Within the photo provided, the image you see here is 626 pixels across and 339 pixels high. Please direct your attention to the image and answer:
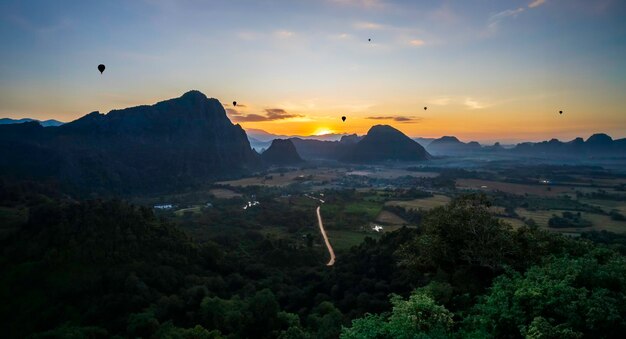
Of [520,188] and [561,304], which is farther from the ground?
[561,304]

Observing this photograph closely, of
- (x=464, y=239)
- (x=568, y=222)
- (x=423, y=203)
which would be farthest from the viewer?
(x=423, y=203)

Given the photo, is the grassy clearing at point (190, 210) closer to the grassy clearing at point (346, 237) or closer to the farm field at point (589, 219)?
the grassy clearing at point (346, 237)

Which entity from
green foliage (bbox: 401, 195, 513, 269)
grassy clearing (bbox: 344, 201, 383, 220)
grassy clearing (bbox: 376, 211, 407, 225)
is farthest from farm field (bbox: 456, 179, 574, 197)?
green foliage (bbox: 401, 195, 513, 269)

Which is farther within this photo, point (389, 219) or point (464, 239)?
point (389, 219)

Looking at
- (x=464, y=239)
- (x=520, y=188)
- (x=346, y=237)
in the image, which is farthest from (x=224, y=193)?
(x=464, y=239)

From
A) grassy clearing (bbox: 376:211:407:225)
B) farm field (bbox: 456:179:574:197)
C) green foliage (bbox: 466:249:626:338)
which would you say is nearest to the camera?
green foliage (bbox: 466:249:626:338)

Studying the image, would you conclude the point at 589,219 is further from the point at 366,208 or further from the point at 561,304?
the point at 561,304

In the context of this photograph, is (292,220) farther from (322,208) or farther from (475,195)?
(475,195)

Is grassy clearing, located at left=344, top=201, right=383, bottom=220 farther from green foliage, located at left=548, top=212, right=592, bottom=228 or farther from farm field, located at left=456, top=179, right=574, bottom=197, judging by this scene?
farm field, located at left=456, top=179, right=574, bottom=197

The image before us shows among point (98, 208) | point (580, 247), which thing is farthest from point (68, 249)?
point (580, 247)
